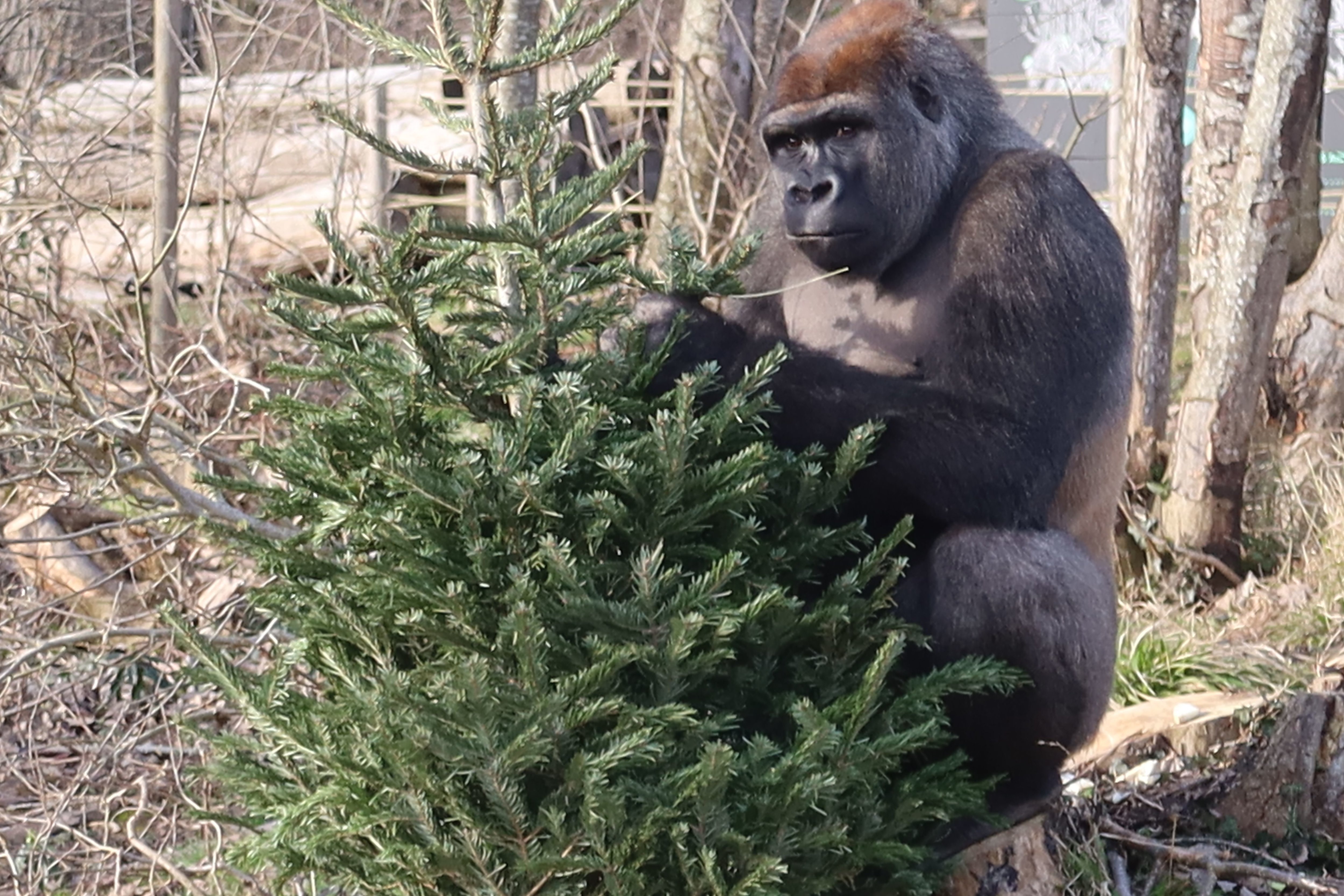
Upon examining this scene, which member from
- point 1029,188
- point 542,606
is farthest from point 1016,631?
point 542,606

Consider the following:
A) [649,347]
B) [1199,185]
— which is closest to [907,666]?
[649,347]

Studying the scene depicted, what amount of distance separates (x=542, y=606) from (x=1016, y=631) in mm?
1223

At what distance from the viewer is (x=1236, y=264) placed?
6105 mm

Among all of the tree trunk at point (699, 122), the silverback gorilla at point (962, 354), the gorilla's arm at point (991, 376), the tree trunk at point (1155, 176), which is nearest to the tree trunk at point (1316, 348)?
the tree trunk at point (1155, 176)

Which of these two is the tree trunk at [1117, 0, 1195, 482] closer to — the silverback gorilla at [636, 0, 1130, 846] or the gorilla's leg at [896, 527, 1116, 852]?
the silverback gorilla at [636, 0, 1130, 846]

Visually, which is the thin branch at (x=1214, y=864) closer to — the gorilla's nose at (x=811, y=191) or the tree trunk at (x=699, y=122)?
the gorilla's nose at (x=811, y=191)

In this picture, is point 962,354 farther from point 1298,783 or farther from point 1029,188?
point 1298,783

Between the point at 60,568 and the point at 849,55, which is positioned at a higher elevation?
the point at 849,55

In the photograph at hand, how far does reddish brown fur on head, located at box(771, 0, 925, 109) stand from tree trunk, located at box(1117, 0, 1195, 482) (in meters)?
3.04

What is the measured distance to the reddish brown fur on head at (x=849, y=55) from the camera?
341 centimetres

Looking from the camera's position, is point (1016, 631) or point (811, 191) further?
point (811, 191)

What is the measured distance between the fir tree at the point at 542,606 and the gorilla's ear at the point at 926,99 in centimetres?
124

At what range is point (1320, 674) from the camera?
466cm

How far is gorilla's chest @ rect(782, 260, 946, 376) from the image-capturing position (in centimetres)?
338
